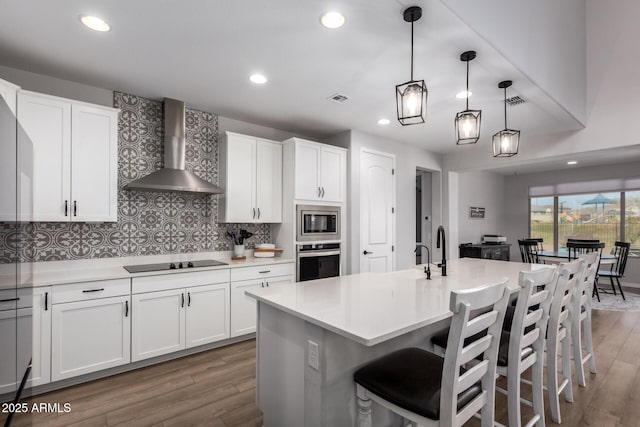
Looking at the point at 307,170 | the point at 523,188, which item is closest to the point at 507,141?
the point at 307,170

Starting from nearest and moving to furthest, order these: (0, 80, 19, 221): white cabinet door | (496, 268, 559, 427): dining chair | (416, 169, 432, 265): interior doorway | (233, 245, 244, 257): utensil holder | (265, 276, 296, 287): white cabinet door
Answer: (496, 268, 559, 427): dining chair < (0, 80, 19, 221): white cabinet door < (265, 276, 296, 287): white cabinet door < (233, 245, 244, 257): utensil holder < (416, 169, 432, 265): interior doorway

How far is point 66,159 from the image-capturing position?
2627 millimetres

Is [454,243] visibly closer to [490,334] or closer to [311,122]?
[311,122]

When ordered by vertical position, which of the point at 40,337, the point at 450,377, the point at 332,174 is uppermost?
the point at 332,174

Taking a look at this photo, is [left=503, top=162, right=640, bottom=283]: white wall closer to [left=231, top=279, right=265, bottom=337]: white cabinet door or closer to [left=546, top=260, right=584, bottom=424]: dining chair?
[left=546, top=260, right=584, bottom=424]: dining chair

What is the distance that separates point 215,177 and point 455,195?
428 centimetres

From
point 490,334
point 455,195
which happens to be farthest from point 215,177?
point 455,195

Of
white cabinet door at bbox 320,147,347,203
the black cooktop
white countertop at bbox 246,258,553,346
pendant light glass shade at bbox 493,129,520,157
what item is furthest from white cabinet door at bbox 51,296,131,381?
pendant light glass shade at bbox 493,129,520,157

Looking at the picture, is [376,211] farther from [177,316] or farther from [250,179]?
[177,316]

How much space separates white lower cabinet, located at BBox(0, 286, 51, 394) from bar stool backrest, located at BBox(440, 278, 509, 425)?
2389 mm

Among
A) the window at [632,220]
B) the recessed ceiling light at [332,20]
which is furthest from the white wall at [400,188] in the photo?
the window at [632,220]

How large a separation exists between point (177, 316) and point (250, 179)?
5.46 feet

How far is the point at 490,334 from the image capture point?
1.43 meters

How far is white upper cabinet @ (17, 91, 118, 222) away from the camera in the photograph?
243 cm
